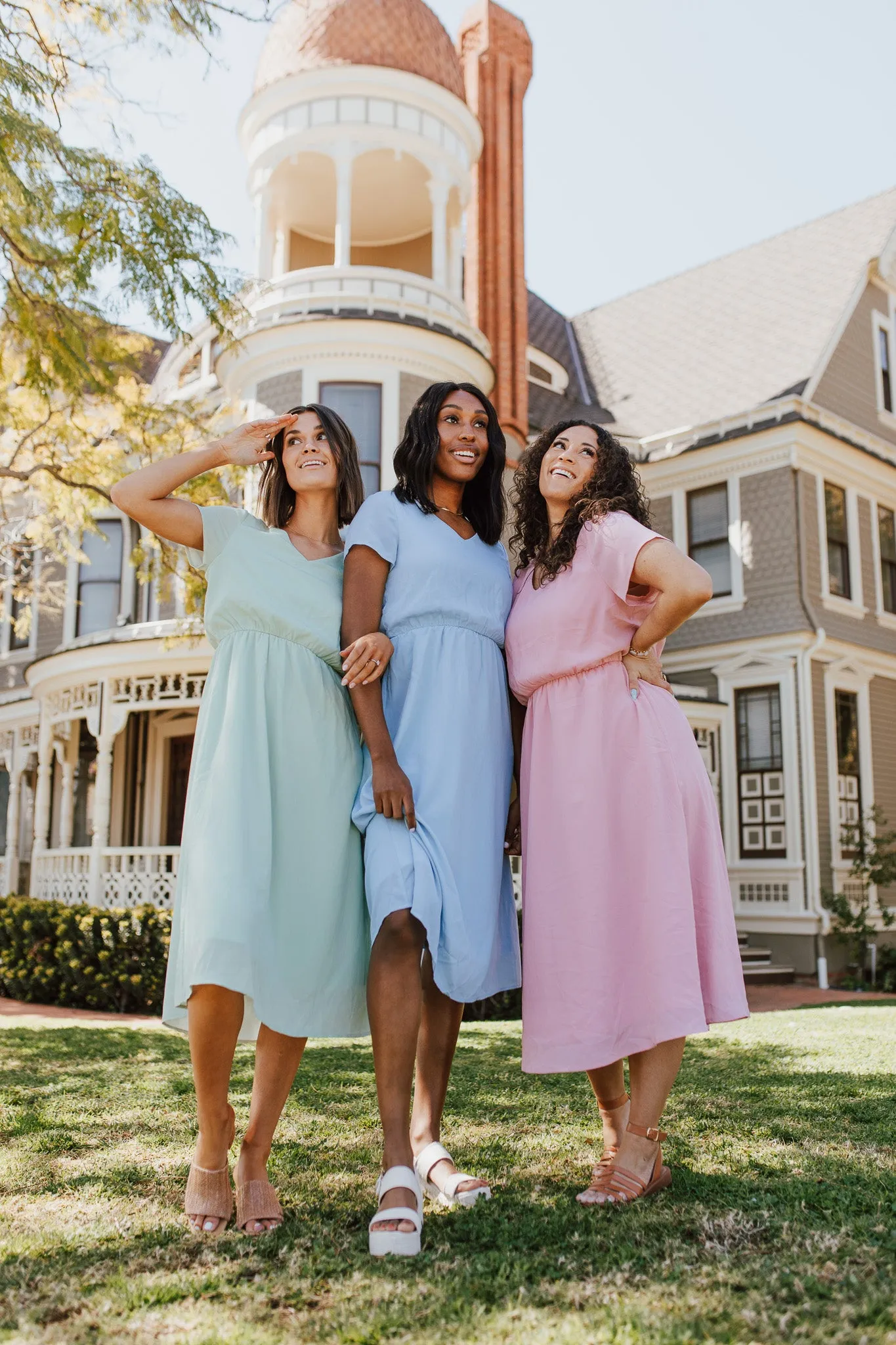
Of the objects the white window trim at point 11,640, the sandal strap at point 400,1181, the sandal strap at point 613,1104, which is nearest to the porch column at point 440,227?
the white window trim at point 11,640

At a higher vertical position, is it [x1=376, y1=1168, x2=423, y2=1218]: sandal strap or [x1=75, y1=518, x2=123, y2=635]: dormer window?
[x1=75, y1=518, x2=123, y2=635]: dormer window

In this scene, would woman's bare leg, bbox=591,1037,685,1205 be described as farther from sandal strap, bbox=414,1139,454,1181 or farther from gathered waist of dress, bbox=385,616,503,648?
gathered waist of dress, bbox=385,616,503,648

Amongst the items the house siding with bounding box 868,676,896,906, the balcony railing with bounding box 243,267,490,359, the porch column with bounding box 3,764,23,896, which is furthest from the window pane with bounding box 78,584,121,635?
the house siding with bounding box 868,676,896,906

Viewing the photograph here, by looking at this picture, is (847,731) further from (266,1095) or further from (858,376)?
(266,1095)

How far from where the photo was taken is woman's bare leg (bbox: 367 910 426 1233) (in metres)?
2.92

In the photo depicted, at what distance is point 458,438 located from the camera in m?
3.70

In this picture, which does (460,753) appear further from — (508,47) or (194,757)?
(508,47)

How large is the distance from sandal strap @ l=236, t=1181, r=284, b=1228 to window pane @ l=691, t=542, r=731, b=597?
585 inches

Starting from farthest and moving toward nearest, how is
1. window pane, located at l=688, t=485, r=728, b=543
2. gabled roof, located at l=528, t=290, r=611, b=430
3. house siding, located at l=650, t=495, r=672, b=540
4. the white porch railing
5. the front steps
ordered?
1. gabled roof, located at l=528, t=290, r=611, b=430
2. house siding, located at l=650, t=495, r=672, b=540
3. window pane, located at l=688, t=485, r=728, b=543
4. the front steps
5. the white porch railing

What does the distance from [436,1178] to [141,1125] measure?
153 cm

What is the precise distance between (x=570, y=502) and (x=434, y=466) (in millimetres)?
464

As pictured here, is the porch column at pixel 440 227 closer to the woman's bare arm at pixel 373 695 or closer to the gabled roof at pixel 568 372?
the gabled roof at pixel 568 372

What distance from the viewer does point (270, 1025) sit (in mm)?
3090

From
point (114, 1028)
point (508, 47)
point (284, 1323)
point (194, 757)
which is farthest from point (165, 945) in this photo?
point (508, 47)
